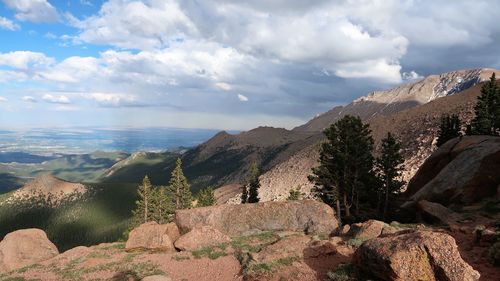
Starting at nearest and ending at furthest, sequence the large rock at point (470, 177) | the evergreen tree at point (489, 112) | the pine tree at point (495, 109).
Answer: the large rock at point (470, 177), the pine tree at point (495, 109), the evergreen tree at point (489, 112)

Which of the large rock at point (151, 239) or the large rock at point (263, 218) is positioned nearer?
the large rock at point (151, 239)

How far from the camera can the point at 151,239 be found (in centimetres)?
3058

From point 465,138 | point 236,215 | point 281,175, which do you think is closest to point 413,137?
point 281,175

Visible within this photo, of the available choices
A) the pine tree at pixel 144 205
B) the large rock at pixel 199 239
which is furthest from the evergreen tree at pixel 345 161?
the pine tree at pixel 144 205

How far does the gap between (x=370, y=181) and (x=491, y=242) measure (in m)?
28.2

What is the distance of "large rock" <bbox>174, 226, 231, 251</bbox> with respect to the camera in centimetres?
2900

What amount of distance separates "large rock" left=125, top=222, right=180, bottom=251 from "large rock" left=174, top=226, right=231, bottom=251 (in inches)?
41.5

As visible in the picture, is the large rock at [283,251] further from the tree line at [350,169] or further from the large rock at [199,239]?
the tree line at [350,169]

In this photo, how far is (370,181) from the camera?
165 feet

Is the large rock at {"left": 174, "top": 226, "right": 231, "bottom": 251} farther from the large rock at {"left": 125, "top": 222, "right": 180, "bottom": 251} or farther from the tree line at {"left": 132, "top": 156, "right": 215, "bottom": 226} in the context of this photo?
the tree line at {"left": 132, "top": 156, "right": 215, "bottom": 226}

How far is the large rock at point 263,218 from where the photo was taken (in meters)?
34.4

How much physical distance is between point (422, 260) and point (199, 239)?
59.5 feet

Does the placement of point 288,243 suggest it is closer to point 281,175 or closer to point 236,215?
point 236,215

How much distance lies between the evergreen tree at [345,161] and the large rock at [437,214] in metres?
12.8
